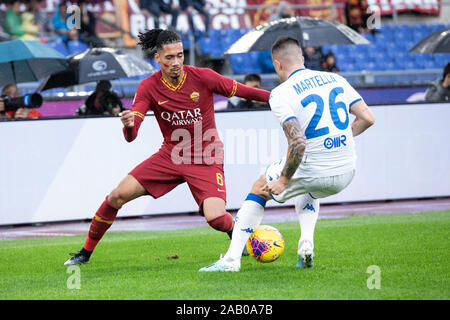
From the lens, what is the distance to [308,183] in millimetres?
6773

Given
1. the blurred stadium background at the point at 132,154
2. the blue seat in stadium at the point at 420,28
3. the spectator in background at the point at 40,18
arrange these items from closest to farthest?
the blurred stadium background at the point at 132,154 → the spectator in background at the point at 40,18 → the blue seat in stadium at the point at 420,28

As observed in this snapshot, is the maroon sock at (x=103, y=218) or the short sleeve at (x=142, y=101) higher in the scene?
the short sleeve at (x=142, y=101)

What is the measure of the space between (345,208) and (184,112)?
5765mm

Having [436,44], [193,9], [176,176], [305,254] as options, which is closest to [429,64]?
[193,9]

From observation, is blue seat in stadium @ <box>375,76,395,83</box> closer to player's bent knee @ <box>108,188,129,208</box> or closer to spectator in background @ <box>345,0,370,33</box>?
spectator in background @ <box>345,0,370,33</box>

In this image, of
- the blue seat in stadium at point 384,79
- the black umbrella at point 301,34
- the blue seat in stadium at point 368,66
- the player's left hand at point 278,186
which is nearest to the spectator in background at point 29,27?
the black umbrella at point 301,34

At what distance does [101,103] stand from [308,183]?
684 cm

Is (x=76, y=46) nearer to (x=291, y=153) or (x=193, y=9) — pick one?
(x=193, y=9)

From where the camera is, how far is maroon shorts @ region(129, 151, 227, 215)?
7.78 m

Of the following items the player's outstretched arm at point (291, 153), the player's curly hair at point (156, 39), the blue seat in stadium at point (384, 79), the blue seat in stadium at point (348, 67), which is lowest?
the blue seat in stadium at point (348, 67)

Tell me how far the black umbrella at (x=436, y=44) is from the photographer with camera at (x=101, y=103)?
5619 mm

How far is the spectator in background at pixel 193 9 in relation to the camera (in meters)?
18.8

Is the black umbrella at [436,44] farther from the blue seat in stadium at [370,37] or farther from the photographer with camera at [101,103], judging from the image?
the blue seat in stadium at [370,37]

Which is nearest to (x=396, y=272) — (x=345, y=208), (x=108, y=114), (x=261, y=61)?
(x=345, y=208)
